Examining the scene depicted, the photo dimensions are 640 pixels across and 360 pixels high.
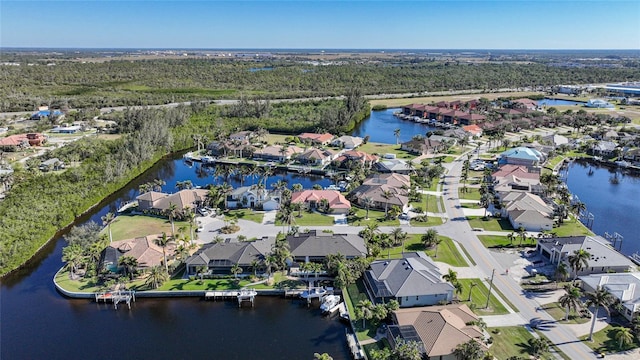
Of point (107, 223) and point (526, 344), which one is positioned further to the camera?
point (107, 223)

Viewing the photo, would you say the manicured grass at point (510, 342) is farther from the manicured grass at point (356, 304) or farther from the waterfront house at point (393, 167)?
the waterfront house at point (393, 167)

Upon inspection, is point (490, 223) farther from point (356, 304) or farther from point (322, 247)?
point (356, 304)

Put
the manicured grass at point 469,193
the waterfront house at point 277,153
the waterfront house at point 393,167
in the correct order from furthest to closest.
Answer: the waterfront house at point 277,153
the waterfront house at point 393,167
the manicured grass at point 469,193

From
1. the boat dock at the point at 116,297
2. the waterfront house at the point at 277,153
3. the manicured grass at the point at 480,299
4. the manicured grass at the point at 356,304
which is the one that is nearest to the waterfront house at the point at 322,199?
the manicured grass at the point at 356,304

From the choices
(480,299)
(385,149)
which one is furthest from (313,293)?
(385,149)

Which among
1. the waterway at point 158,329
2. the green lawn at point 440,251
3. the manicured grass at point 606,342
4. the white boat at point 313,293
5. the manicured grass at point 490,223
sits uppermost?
the manicured grass at point 490,223

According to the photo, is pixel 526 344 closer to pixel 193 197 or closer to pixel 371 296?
pixel 371 296

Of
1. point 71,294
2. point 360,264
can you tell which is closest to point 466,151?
point 360,264
